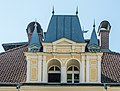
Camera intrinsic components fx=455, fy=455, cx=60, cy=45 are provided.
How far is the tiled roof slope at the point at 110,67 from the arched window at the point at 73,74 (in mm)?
1517

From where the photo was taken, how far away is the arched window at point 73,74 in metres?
26.1

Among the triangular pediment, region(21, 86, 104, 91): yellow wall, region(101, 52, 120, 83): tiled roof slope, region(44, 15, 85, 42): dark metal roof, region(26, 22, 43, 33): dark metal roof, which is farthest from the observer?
region(26, 22, 43, 33): dark metal roof

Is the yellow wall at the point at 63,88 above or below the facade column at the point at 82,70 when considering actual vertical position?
below

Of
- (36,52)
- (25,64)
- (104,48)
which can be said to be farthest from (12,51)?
(104,48)

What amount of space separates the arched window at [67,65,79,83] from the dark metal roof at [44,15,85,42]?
1681 millimetres

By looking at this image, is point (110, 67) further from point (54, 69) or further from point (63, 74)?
point (54, 69)

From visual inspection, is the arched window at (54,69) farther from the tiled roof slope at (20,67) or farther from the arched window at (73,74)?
the tiled roof slope at (20,67)

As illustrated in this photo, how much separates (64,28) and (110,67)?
367 cm

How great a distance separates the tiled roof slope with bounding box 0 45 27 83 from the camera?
26.2m

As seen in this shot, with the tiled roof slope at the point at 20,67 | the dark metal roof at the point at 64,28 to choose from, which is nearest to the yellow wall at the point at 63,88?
the tiled roof slope at the point at 20,67

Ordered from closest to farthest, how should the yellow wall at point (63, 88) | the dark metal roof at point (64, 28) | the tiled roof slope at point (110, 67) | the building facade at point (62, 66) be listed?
the yellow wall at point (63, 88) → the building facade at point (62, 66) → the tiled roof slope at point (110, 67) → the dark metal roof at point (64, 28)

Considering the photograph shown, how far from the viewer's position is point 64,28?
2788 cm

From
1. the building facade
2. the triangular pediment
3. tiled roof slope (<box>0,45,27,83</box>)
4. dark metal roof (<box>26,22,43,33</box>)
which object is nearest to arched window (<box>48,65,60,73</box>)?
the building facade

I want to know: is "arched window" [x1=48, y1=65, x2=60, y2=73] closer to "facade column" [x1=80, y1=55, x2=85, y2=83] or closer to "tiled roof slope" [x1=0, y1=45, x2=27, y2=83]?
"facade column" [x1=80, y1=55, x2=85, y2=83]
